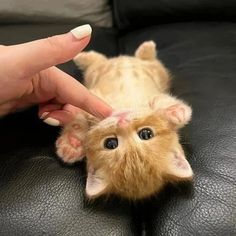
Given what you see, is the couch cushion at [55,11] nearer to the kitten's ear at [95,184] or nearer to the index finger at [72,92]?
the index finger at [72,92]

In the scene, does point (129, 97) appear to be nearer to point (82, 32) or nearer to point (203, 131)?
point (203, 131)

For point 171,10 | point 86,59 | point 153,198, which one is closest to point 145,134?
point 153,198

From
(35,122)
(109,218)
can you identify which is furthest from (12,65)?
(109,218)

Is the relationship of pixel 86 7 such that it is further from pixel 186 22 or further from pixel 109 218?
pixel 109 218

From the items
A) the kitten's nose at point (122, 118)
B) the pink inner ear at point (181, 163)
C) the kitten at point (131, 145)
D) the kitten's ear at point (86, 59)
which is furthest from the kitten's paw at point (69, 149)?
the kitten's ear at point (86, 59)

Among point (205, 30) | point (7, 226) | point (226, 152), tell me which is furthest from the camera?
point (205, 30)

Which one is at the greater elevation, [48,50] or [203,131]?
[48,50]
